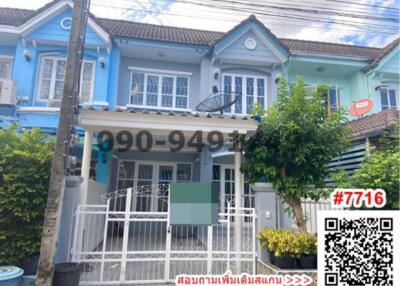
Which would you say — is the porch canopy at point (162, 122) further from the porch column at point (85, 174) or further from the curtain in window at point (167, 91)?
the curtain in window at point (167, 91)

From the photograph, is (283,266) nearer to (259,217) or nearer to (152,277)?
(259,217)

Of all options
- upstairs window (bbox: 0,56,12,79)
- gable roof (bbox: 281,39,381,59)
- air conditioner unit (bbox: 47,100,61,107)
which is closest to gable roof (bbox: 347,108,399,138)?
gable roof (bbox: 281,39,381,59)

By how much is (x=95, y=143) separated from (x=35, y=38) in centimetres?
488

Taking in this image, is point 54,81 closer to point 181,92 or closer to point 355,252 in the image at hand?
point 181,92

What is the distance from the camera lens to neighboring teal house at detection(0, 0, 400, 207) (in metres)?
10.4

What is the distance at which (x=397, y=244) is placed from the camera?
15.4 ft

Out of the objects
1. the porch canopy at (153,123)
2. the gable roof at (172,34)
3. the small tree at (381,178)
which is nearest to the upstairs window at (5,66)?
the gable roof at (172,34)

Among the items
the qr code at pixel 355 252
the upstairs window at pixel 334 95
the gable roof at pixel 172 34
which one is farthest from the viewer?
the upstairs window at pixel 334 95

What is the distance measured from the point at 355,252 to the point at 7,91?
11.1 metres

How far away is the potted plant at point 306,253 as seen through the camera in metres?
5.63

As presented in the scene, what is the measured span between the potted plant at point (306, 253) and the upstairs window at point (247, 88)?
682cm

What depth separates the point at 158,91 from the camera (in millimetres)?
11672

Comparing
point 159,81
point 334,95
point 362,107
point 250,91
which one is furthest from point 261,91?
point 159,81

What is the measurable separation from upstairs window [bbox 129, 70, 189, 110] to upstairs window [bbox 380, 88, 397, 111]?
9252 mm
